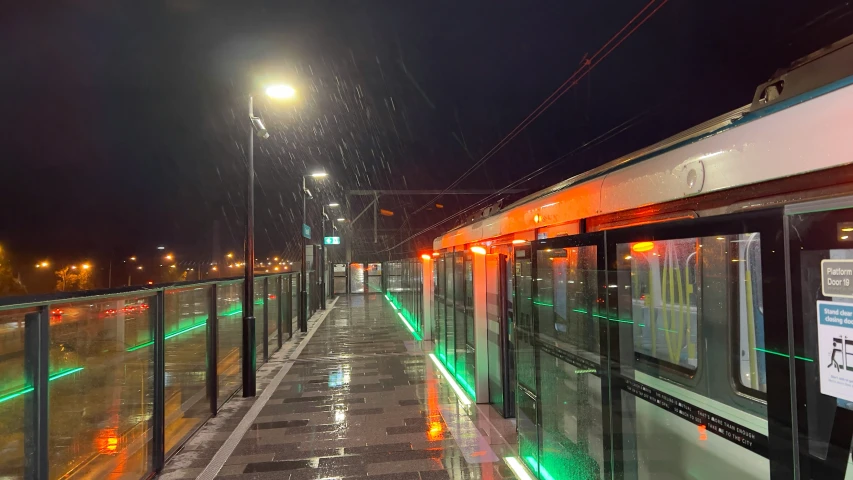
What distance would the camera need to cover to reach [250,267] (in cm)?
777

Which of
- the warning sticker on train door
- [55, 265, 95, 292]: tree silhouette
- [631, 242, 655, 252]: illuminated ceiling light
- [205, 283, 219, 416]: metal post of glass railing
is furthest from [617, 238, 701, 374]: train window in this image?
[55, 265, 95, 292]: tree silhouette

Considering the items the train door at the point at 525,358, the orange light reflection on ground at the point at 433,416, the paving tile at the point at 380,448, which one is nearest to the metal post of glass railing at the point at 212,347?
the paving tile at the point at 380,448

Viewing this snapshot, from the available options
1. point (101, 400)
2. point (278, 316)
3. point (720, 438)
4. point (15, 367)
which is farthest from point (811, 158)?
point (278, 316)

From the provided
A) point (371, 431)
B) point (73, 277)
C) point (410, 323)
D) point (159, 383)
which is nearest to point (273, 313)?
point (410, 323)

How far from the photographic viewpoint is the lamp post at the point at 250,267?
25.1 feet

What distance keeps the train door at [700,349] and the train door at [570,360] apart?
0.59 feet

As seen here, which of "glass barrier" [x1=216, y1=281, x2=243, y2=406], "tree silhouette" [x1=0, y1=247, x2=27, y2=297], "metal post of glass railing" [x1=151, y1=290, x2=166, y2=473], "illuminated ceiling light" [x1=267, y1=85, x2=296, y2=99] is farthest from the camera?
"tree silhouette" [x1=0, y1=247, x2=27, y2=297]

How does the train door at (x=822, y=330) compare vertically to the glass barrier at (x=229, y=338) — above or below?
above

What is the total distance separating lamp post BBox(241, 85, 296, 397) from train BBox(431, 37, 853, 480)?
468cm

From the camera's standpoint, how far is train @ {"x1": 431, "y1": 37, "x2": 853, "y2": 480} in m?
1.62

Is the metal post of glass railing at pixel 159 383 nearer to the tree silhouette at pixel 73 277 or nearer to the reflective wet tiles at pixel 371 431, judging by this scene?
the reflective wet tiles at pixel 371 431

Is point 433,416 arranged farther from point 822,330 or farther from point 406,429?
point 822,330

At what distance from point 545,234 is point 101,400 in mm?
4199

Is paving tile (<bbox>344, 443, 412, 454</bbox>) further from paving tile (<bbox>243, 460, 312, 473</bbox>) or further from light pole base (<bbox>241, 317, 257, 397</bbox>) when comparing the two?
light pole base (<bbox>241, 317, 257, 397</bbox>)
